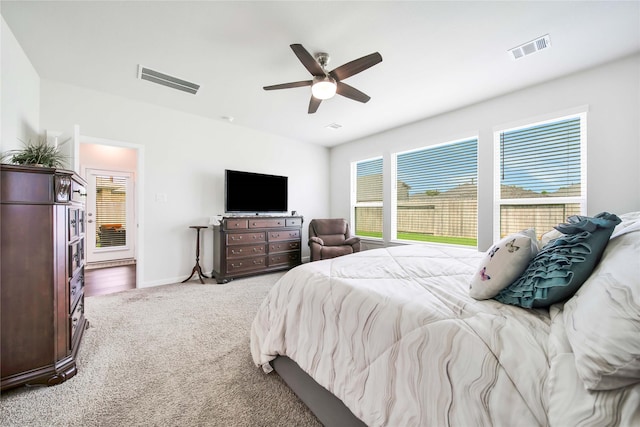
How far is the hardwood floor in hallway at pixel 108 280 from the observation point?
3400 mm

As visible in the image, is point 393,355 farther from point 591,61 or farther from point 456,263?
point 591,61

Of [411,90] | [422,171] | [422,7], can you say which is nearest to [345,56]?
[422,7]

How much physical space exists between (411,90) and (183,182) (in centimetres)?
355

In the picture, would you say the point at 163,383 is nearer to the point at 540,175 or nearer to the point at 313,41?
the point at 313,41

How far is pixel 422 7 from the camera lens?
1868 millimetres

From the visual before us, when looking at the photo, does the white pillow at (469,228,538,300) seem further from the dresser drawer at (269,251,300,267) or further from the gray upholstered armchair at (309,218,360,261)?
the dresser drawer at (269,251,300,267)

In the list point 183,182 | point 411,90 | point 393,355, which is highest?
point 411,90

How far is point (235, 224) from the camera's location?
3.82 meters

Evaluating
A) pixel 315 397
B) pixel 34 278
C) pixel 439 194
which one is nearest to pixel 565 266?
pixel 315 397

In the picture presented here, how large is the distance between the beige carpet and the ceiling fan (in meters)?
2.37

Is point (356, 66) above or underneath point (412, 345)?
above

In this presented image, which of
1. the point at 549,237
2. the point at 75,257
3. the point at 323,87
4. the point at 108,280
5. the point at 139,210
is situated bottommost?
the point at 108,280

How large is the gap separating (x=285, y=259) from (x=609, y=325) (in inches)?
162

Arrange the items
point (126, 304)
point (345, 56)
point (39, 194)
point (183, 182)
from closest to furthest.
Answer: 1. point (39, 194)
2. point (345, 56)
3. point (126, 304)
4. point (183, 182)
